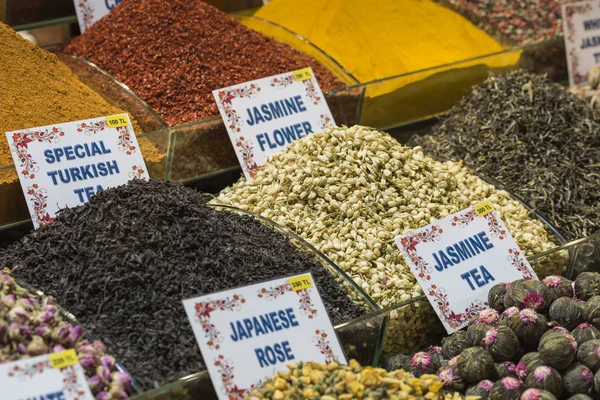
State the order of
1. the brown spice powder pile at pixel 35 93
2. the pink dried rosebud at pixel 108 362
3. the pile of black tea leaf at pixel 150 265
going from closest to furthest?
the pink dried rosebud at pixel 108 362
the pile of black tea leaf at pixel 150 265
the brown spice powder pile at pixel 35 93

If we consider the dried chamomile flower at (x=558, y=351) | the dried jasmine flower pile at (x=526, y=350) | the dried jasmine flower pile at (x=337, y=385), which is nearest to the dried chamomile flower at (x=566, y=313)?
the dried jasmine flower pile at (x=526, y=350)

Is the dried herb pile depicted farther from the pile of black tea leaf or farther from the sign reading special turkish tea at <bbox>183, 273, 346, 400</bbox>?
the sign reading special turkish tea at <bbox>183, 273, 346, 400</bbox>

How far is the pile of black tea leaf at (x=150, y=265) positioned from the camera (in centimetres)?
164

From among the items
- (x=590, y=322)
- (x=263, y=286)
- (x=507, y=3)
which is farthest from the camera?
(x=507, y=3)

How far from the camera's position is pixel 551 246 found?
2.36 m

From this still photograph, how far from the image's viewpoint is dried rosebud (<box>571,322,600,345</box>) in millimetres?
1783

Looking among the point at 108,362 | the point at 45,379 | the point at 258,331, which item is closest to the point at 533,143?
the point at 258,331

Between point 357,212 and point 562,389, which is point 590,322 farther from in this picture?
point 357,212

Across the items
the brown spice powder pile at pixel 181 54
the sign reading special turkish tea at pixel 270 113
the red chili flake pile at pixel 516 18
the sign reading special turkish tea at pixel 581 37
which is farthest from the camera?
the red chili flake pile at pixel 516 18

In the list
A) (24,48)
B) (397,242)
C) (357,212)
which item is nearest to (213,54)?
(24,48)

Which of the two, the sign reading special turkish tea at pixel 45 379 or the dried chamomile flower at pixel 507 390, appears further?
the dried chamomile flower at pixel 507 390

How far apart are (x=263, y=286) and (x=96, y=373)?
37 cm

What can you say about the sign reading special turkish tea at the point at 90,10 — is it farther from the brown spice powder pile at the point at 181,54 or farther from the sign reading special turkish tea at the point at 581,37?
the sign reading special turkish tea at the point at 581,37

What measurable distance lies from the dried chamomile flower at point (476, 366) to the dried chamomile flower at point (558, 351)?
109mm
